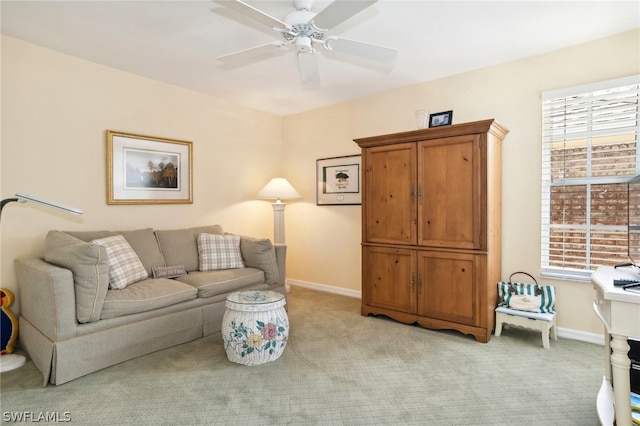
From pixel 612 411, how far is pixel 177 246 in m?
3.53

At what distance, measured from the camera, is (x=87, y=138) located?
3211 mm

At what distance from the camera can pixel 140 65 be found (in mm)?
3299

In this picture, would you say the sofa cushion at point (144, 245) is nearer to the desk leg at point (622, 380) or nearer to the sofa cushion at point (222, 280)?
the sofa cushion at point (222, 280)

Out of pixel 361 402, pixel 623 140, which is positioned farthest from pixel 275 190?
pixel 623 140

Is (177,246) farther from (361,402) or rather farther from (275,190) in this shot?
(361,402)

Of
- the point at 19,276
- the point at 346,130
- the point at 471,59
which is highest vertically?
the point at 471,59

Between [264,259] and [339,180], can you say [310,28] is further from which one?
[339,180]

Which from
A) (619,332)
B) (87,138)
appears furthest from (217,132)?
(619,332)

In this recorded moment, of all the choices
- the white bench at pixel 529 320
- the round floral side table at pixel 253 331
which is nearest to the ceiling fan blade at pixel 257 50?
the round floral side table at pixel 253 331

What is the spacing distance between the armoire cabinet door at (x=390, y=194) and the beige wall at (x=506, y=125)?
727mm

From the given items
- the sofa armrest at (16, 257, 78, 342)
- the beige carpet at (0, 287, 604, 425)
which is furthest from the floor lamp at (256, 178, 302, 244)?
the sofa armrest at (16, 257, 78, 342)

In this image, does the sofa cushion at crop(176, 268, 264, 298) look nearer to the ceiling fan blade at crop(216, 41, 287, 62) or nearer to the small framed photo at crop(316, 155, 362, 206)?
the small framed photo at crop(316, 155, 362, 206)

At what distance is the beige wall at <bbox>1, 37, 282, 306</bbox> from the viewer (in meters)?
2.81

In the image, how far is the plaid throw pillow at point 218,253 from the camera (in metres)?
3.58
